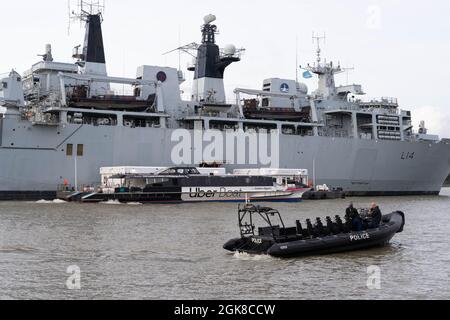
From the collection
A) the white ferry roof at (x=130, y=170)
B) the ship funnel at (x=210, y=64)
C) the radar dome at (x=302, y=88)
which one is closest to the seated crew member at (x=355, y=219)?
the white ferry roof at (x=130, y=170)

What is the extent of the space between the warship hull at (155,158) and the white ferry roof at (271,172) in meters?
2.00

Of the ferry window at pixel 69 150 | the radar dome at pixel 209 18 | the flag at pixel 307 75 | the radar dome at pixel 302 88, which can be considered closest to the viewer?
the ferry window at pixel 69 150

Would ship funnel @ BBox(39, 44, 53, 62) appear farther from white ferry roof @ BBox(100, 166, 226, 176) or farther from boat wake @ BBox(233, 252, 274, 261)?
boat wake @ BBox(233, 252, 274, 261)

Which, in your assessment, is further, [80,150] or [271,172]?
[271,172]

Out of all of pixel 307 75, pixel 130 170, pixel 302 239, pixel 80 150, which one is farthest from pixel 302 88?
pixel 302 239

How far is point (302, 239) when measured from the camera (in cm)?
1911

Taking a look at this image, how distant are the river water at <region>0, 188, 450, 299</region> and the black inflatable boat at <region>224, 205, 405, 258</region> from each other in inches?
12.4

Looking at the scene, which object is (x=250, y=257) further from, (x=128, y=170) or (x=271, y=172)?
(x=271, y=172)

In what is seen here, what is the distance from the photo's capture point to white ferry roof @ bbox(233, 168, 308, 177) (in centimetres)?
4772

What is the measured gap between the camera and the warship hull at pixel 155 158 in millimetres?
43125

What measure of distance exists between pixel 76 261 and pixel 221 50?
40.5 meters

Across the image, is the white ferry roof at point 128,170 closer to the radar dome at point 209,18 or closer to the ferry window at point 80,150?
the ferry window at point 80,150

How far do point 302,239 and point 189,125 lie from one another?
32.6 metres

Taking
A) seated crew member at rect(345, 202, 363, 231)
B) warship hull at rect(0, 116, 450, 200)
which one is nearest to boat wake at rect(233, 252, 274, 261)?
seated crew member at rect(345, 202, 363, 231)
